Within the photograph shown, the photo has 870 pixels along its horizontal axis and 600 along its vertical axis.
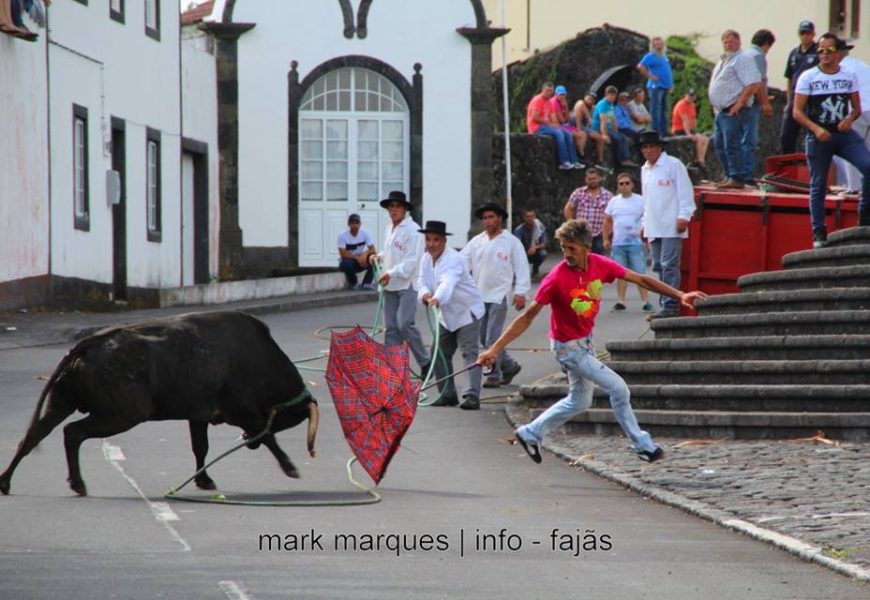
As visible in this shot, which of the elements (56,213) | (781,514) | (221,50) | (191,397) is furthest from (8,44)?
(781,514)

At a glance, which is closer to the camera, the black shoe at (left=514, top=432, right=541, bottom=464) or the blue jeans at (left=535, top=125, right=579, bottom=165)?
the black shoe at (left=514, top=432, right=541, bottom=464)

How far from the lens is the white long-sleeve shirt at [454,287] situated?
55.3 feet

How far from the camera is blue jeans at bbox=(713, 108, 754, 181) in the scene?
2064cm

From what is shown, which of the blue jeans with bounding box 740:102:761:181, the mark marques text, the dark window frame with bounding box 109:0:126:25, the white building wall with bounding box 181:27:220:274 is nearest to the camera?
the mark marques text

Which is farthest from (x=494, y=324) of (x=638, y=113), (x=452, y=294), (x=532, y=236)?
(x=638, y=113)

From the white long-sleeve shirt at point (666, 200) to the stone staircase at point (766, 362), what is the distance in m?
1.48

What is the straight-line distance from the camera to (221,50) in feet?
117

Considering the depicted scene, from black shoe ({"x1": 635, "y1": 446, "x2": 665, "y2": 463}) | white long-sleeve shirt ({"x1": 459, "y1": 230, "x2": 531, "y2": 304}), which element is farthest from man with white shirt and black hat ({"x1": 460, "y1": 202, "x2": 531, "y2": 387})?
black shoe ({"x1": 635, "y1": 446, "x2": 665, "y2": 463})

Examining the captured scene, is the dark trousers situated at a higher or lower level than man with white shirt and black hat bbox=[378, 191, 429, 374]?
lower

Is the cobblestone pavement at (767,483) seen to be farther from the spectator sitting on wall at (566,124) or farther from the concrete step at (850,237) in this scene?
the spectator sitting on wall at (566,124)

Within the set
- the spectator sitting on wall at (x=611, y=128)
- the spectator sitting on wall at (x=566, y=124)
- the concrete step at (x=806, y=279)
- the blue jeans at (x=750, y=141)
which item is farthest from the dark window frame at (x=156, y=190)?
the concrete step at (x=806, y=279)

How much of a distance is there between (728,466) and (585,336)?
50.6 inches

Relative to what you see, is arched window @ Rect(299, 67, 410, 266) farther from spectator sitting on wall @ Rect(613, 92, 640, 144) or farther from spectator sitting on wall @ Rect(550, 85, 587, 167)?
spectator sitting on wall @ Rect(613, 92, 640, 144)

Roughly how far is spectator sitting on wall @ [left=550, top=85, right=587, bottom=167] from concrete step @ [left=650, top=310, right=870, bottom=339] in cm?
1949
